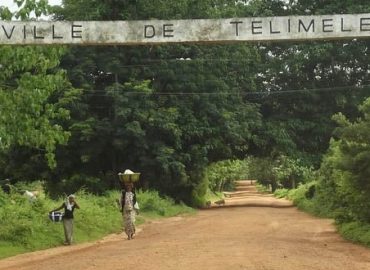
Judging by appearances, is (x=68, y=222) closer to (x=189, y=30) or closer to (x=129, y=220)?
(x=129, y=220)

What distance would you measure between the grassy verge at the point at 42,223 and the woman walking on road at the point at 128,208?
1611 mm

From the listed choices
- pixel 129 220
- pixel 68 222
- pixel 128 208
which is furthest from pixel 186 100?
pixel 68 222

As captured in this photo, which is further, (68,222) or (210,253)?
(68,222)

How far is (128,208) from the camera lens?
21000mm

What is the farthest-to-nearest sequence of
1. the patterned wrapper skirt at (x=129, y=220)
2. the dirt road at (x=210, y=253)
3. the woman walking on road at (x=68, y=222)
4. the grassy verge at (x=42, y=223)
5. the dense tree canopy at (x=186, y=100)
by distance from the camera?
1. the dense tree canopy at (x=186, y=100)
2. the patterned wrapper skirt at (x=129, y=220)
3. the woman walking on road at (x=68, y=222)
4. the grassy verge at (x=42, y=223)
5. the dirt road at (x=210, y=253)

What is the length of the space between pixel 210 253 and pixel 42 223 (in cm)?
689

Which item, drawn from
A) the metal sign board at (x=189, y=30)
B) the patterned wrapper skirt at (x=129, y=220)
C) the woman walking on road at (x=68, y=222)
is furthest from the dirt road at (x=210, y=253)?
the metal sign board at (x=189, y=30)

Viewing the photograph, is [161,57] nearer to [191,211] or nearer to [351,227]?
[191,211]

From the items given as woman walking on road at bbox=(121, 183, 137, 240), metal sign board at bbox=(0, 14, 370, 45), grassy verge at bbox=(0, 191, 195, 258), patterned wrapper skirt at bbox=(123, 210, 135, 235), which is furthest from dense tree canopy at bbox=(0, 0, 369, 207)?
metal sign board at bbox=(0, 14, 370, 45)

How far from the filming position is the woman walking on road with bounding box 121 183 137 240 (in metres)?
21.0

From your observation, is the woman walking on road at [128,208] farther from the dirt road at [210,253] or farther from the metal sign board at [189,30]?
the metal sign board at [189,30]

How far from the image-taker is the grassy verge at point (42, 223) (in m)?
18.5

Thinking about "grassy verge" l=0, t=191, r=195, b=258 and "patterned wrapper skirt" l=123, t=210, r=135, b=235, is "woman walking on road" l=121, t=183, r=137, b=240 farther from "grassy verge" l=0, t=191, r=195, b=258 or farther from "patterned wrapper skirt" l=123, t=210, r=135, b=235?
"grassy verge" l=0, t=191, r=195, b=258

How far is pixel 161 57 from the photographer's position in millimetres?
35688
